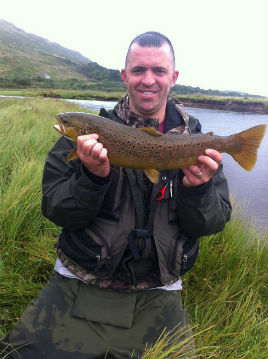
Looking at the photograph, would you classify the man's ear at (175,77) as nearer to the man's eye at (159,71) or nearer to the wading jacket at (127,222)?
the man's eye at (159,71)

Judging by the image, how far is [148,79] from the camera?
2.91m

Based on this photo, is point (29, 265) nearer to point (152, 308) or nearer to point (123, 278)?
point (123, 278)

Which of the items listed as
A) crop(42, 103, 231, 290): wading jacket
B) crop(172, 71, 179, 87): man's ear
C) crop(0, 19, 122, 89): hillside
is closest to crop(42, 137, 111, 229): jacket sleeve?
crop(42, 103, 231, 290): wading jacket

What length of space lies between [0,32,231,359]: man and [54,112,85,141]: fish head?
0.28m

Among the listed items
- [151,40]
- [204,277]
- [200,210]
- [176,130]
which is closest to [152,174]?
[200,210]

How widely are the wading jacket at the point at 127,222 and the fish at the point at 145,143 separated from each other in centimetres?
A: 21

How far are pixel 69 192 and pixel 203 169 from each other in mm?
1211

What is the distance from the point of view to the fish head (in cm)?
255

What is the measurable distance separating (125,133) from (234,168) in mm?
9984

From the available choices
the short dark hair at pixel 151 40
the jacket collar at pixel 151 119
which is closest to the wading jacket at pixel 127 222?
the jacket collar at pixel 151 119

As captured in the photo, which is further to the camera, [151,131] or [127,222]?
[127,222]

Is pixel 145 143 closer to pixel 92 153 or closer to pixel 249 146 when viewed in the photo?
pixel 92 153

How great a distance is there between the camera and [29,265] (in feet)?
10.6

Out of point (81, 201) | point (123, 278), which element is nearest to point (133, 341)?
point (123, 278)
